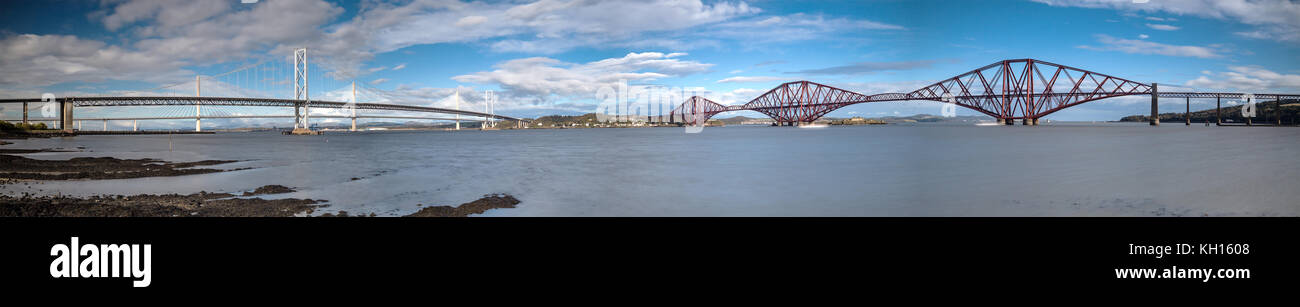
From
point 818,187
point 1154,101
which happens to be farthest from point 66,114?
point 1154,101

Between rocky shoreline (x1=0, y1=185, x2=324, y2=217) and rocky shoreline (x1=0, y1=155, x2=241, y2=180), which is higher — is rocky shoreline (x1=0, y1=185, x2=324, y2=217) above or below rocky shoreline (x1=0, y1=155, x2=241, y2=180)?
below

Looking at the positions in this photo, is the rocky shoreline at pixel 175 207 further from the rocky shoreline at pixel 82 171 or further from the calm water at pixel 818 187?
the rocky shoreline at pixel 82 171

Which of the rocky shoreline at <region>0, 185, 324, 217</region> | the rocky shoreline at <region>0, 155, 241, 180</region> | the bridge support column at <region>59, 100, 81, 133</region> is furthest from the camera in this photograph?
the bridge support column at <region>59, 100, 81, 133</region>

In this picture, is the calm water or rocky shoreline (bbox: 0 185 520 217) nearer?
rocky shoreline (bbox: 0 185 520 217)

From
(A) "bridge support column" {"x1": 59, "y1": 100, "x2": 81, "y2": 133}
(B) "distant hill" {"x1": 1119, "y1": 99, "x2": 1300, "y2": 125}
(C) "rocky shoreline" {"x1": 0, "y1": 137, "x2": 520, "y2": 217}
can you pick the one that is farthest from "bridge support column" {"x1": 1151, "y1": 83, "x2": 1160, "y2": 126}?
(A) "bridge support column" {"x1": 59, "y1": 100, "x2": 81, "y2": 133}

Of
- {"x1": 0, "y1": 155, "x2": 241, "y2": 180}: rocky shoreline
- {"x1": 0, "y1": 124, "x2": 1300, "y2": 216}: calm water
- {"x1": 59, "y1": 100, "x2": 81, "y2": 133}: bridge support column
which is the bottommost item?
{"x1": 0, "y1": 124, "x2": 1300, "y2": 216}: calm water

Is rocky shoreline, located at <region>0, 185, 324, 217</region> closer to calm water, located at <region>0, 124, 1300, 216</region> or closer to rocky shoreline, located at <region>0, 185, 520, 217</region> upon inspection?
rocky shoreline, located at <region>0, 185, 520, 217</region>

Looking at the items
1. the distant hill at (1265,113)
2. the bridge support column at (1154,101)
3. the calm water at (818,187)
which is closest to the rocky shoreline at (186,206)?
the calm water at (818,187)

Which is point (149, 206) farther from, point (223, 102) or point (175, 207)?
point (223, 102)

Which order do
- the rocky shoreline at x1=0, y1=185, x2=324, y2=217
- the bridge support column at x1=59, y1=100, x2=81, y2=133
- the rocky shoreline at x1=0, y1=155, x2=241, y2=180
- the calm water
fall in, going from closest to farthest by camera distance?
the rocky shoreline at x1=0, y1=185, x2=324, y2=217, the calm water, the rocky shoreline at x1=0, y1=155, x2=241, y2=180, the bridge support column at x1=59, y1=100, x2=81, y2=133
